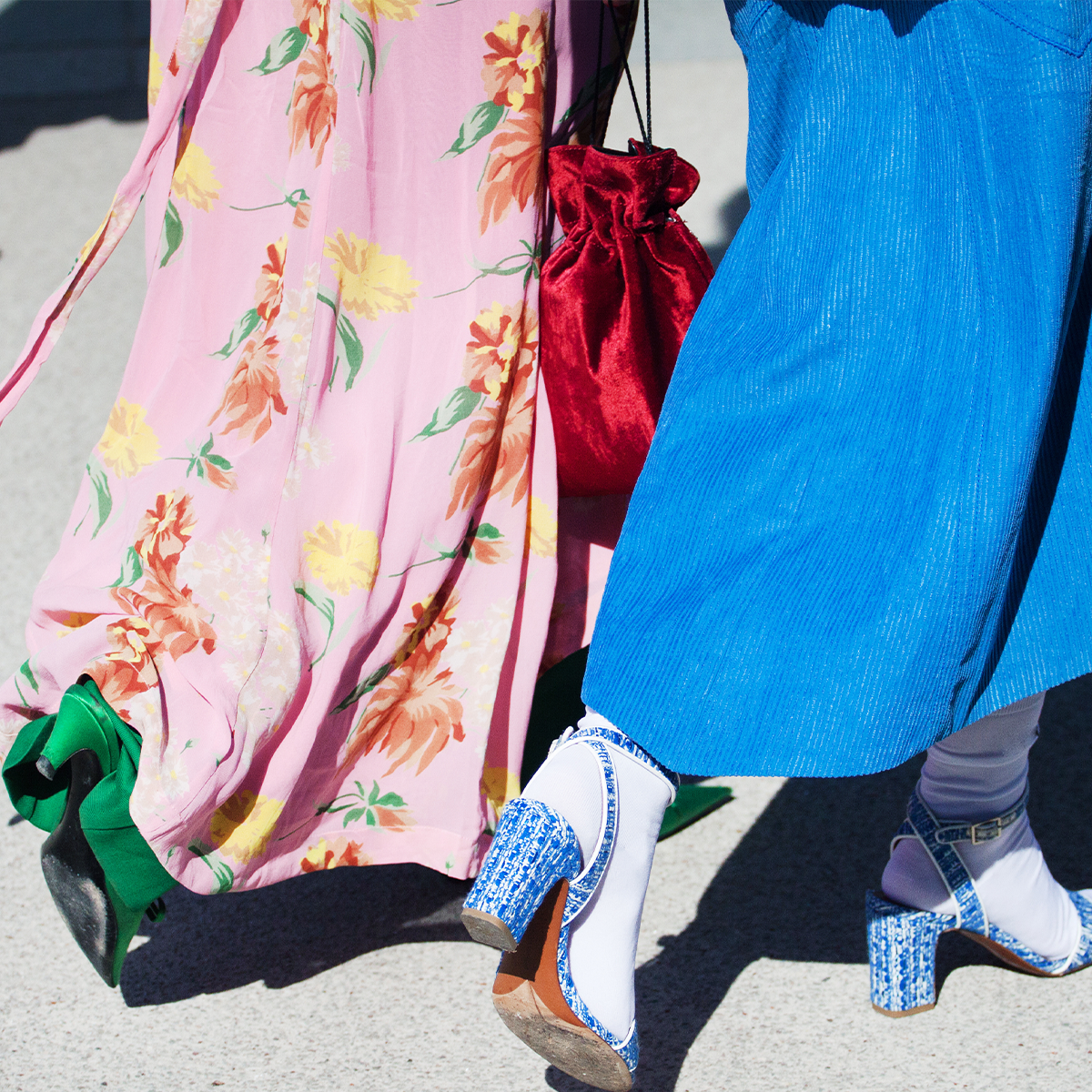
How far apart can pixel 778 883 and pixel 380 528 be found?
2.47 feet

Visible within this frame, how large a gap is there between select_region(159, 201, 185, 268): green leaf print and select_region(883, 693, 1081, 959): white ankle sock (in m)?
0.98

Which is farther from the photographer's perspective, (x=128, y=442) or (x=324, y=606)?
(x=128, y=442)

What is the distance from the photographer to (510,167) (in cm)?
121

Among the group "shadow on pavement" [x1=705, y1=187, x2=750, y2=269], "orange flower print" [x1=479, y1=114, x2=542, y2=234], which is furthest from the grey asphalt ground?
"shadow on pavement" [x1=705, y1=187, x2=750, y2=269]

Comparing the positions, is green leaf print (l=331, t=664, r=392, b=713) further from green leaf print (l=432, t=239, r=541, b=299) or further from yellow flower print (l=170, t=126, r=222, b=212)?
yellow flower print (l=170, t=126, r=222, b=212)

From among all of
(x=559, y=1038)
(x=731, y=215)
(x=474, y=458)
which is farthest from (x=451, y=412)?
(x=731, y=215)

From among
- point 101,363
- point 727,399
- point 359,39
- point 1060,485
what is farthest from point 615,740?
point 101,363

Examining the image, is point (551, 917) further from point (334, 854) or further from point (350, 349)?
point (350, 349)

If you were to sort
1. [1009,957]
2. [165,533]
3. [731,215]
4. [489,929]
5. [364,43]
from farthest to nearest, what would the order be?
[731,215] → [1009,957] → [165,533] → [364,43] → [489,929]

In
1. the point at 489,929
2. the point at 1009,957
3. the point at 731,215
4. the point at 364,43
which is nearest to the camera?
the point at 489,929

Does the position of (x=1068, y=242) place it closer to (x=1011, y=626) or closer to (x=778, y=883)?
(x=1011, y=626)

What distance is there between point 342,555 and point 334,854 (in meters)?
0.33

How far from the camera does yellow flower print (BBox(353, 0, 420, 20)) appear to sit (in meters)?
1.16

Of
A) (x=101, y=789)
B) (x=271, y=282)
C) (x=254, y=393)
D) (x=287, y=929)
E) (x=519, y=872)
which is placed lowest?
(x=287, y=929)
